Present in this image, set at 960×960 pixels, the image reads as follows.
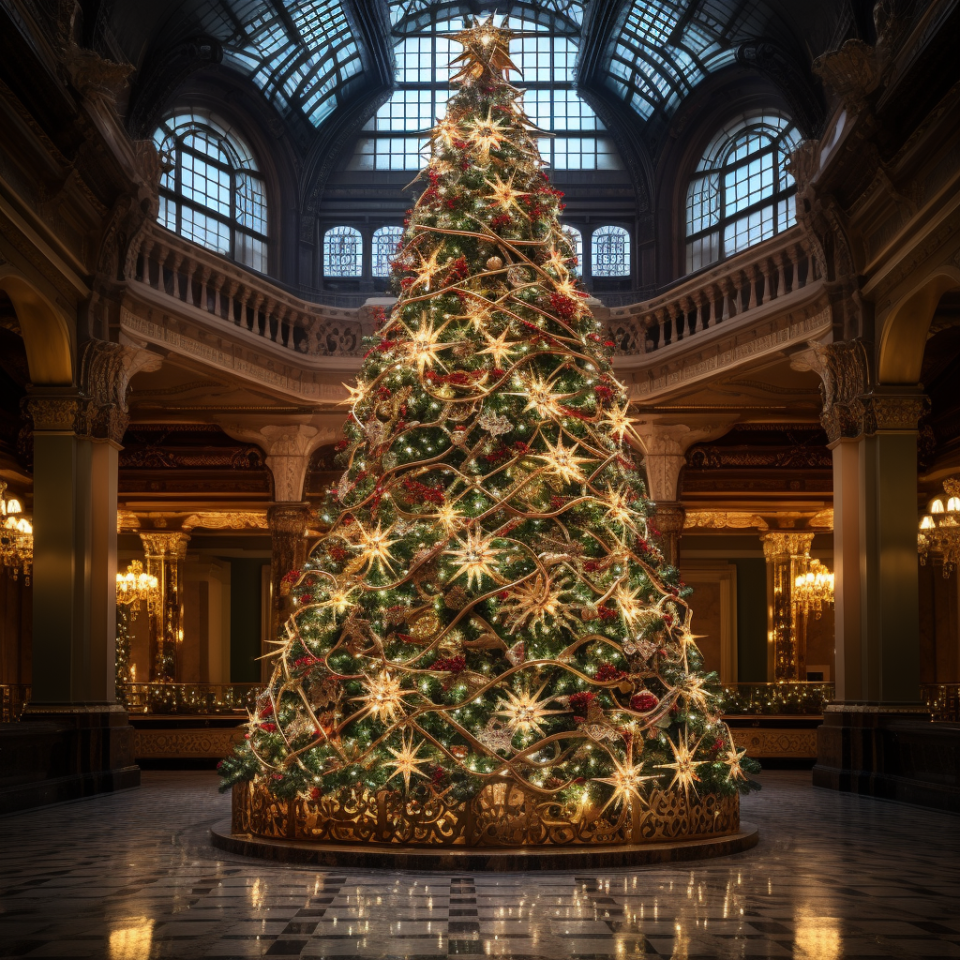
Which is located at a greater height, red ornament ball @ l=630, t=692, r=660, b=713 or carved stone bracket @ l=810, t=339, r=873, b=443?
carved stone bracket @ l=810, t=339, r=873, b=443

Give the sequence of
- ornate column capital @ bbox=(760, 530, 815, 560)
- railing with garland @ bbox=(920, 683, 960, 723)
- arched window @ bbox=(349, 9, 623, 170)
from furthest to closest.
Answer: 1. ornate column capital @ bbox=(760, 530, 815, 560)
2. arched window @ bbox=(349, 9, 623, 170)
3. railing with garland @ bbox=(920, 683, 960, 723)

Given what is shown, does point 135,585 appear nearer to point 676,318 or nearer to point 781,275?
point 676,318

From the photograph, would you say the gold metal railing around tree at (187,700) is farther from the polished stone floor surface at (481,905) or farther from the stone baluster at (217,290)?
the polished stone floor surface at (481,905)

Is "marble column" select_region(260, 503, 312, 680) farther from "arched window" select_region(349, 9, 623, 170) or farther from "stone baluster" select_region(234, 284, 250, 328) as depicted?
"arched window" select_region(349, 9, 623, 170)

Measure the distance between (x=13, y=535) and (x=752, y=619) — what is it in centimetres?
1650

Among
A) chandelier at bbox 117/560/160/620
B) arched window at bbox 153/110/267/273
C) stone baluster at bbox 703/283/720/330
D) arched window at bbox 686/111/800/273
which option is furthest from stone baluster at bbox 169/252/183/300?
chandelier at bbox 117/560/160/620

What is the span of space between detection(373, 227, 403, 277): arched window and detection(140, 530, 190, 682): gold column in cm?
762

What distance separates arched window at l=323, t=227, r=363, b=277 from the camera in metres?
19.6

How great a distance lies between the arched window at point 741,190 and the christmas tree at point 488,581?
902 cm

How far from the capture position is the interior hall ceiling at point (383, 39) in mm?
14828

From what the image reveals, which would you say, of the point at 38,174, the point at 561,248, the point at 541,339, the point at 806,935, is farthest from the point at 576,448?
the point at 38,174

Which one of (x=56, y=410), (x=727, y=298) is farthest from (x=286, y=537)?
(x=727, y=298)

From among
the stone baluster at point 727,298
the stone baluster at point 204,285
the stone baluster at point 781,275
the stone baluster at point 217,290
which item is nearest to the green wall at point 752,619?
the stone baluster at point 727,298

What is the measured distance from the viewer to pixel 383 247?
64.9ft
